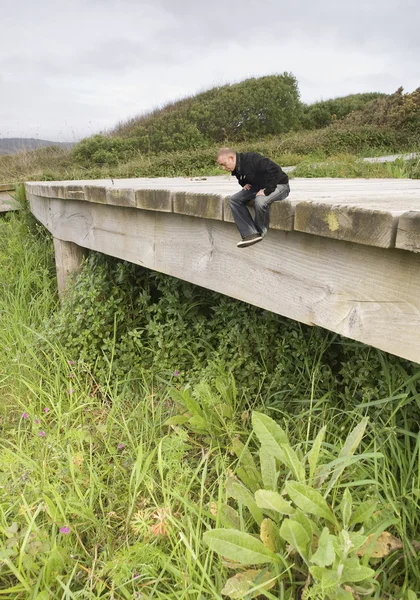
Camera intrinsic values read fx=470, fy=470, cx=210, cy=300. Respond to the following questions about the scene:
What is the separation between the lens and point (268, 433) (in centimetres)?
163

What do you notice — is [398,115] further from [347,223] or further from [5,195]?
[347,223]

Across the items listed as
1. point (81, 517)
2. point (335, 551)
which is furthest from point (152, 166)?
point (335, 551)

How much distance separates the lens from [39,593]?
1548 mm

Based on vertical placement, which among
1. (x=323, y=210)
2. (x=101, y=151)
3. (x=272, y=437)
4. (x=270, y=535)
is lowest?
(x=270, y=535)

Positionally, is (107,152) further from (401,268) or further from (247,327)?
(401,268)

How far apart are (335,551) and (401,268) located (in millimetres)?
780

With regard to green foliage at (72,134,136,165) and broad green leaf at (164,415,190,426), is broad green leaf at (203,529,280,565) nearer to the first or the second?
broad green leaf at (164,415,190,426)

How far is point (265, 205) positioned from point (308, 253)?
210 mm

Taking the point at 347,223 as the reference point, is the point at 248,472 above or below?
below

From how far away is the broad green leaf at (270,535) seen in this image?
1.46 metres

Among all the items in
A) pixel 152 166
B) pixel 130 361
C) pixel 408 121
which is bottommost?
pixel 130 361

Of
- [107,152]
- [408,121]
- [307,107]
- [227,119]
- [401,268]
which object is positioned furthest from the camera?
[307,107]

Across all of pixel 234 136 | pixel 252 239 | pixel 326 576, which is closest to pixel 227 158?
pixel 252 239

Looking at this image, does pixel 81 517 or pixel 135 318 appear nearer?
pixel 81 517
